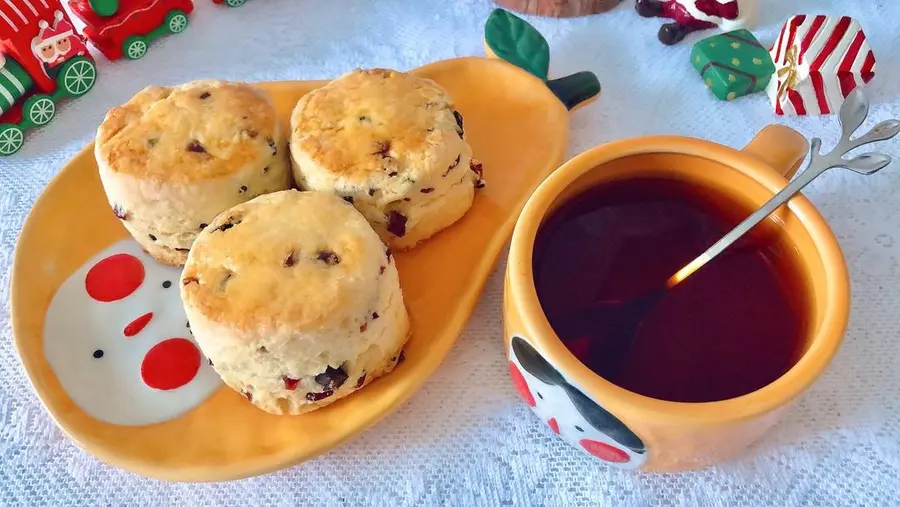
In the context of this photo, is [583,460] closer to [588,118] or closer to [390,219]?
[390,219]

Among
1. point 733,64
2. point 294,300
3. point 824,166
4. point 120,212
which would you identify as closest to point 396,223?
point 294,300

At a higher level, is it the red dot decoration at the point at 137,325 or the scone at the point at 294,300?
the scone at the point at 294,300

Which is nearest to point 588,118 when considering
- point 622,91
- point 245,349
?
point 622,91

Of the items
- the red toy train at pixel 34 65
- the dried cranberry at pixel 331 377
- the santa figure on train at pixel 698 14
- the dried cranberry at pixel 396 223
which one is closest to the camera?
the dried cranberry at pixel 331 377

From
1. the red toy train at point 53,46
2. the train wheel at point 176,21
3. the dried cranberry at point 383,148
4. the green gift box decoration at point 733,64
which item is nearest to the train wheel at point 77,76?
the red toy train at point 53,46

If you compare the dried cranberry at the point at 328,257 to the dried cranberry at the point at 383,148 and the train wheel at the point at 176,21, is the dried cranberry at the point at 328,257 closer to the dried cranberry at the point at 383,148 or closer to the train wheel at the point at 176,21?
the dried cranberry at the point at 383,148

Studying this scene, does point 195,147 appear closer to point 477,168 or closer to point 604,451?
point 477,168

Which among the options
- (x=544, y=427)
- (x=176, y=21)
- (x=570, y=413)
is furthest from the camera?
(x=176, y=21)
